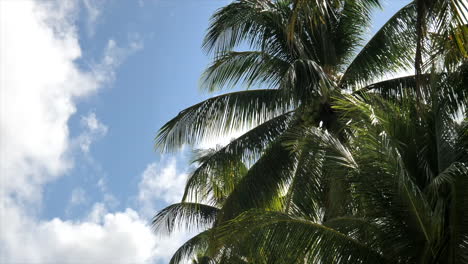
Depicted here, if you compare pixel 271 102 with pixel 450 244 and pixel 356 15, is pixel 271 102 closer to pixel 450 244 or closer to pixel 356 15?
pixel 356 15

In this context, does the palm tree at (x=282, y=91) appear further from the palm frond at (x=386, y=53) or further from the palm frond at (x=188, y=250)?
the palm frond at (x=188, y=250)

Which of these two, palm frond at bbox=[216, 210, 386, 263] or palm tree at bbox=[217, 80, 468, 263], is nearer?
palm tree at bbox=[217, 80, 468, 263]

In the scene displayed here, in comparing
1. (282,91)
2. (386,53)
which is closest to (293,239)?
(282,91)

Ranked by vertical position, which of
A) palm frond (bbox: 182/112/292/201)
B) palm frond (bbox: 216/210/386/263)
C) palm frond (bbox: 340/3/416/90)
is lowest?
palm frond (bbox: 216/210/386/263)

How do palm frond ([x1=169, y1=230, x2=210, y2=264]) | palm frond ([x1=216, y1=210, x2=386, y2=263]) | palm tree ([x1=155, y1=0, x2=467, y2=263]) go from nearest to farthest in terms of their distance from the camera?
palm frond ([x1=216, y1=210, x2=386, y2=263]) → palm tree ([x1=155, y1=0, x2=467, y2=263]) → palm frond ([x1=169, y1=230, x2=210, y2=264])

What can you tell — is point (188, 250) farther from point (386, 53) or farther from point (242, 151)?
point (386, 53)

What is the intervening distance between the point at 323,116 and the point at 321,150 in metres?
3.41

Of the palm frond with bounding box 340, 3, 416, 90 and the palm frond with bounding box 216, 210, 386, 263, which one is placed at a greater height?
the palm frond with bounding box 340, 3, 416, 90

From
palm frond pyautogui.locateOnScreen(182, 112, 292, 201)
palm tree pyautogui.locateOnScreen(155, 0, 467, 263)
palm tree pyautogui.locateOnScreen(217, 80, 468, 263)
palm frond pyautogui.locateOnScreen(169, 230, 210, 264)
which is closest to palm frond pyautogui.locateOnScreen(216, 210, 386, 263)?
palm tree pyautogui.locateOnScreen(217, 80, 468, 263)

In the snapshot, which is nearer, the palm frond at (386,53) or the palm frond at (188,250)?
the palm frond at (386,53)

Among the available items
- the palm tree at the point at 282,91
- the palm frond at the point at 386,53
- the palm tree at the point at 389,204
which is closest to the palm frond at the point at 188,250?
the palm tree at the point at 282,91

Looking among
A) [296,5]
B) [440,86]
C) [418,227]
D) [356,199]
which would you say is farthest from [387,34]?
[296,5]

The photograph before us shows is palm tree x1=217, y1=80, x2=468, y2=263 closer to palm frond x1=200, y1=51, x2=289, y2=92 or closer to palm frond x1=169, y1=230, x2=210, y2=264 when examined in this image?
palm frond x1=200, y1=51, x2=289, y2=92

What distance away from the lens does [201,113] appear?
12898 millimetres
